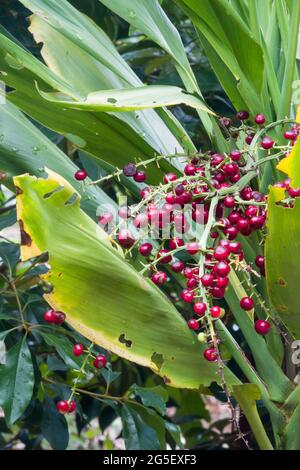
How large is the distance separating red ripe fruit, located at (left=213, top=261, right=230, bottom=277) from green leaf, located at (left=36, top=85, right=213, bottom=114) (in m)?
0.17

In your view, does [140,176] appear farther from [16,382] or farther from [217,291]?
[16,382]

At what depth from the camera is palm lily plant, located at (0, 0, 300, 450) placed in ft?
2.30

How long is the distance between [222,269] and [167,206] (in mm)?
99

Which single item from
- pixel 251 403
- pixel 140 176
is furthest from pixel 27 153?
pixel 251 403

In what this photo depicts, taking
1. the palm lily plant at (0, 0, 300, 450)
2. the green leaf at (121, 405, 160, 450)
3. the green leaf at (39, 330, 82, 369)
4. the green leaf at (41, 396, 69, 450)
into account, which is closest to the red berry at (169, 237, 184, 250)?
the palm lily plant at (0, 0, 300, 450)

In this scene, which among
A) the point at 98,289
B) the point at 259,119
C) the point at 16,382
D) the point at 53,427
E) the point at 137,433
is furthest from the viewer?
the point at 53,427

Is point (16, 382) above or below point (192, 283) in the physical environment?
below

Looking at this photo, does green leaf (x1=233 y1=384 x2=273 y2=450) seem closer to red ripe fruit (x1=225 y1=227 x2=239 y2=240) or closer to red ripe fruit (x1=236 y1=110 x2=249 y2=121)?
red ripe fruit (x1=225 y1=227 x2=239 y2=240)

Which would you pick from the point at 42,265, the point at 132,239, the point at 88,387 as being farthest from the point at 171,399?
the point at 132,239

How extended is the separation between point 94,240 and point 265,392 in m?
0.27

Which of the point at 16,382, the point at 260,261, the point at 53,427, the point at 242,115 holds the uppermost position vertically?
the point at 242,115

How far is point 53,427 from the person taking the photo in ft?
4.49

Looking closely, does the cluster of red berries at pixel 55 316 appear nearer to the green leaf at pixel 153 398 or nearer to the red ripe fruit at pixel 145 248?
the red ripe fruit at pixel 145 248

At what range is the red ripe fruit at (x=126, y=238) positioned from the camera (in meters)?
0.72
